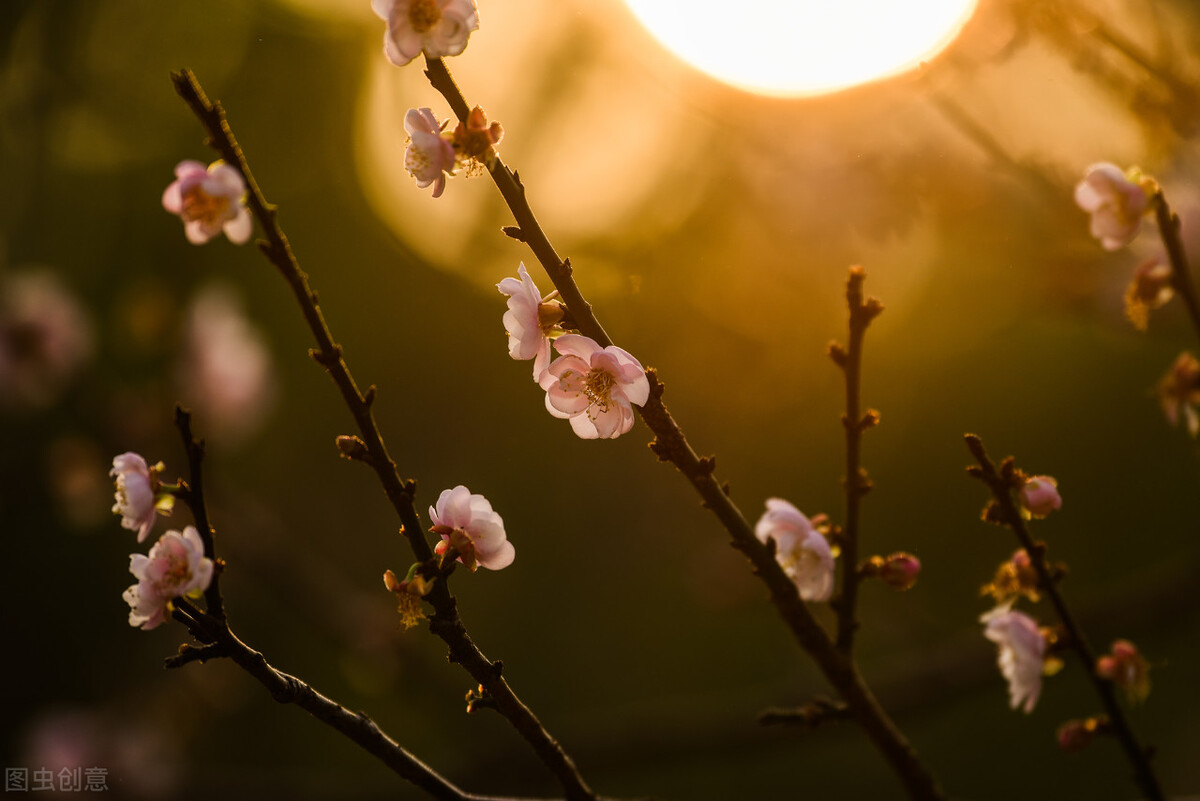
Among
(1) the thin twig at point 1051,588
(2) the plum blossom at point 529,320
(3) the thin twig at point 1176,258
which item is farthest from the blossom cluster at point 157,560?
(3) the thin twig at point 1176,258

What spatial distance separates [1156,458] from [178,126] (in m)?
7.36

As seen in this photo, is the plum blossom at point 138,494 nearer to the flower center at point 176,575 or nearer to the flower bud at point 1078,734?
the flower center at point 176,575

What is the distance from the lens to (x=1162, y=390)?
1.25 metres

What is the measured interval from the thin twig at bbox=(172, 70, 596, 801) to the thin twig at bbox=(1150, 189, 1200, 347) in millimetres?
976

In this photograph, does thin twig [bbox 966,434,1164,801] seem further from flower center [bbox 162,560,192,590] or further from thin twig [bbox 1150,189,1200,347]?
flower center [bbox 162,560,192,590]

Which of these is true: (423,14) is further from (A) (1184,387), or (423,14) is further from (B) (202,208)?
(A) (1184,387)

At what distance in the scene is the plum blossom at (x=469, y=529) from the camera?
1247mm

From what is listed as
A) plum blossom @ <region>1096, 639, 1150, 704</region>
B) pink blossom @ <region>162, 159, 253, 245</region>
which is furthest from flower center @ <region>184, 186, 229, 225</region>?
plum blossom @ <region>1096, 639, 1150, 704</region>

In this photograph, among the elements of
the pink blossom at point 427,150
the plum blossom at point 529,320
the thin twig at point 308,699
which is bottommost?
the thin twig at point 308,699

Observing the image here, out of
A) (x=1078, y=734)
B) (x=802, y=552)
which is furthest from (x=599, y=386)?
(x=1078, y=734)

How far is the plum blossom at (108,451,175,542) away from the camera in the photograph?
117cm

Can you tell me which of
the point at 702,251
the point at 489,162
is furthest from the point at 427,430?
the point at 489,162

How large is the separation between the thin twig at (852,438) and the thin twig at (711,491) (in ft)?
0.22

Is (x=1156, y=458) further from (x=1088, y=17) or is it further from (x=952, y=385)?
(x=1088, y=17)
